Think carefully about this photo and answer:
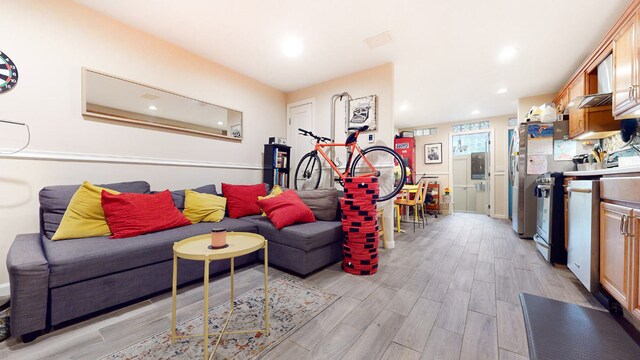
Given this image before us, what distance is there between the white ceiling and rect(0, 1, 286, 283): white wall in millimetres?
234

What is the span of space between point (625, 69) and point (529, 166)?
1635 mm

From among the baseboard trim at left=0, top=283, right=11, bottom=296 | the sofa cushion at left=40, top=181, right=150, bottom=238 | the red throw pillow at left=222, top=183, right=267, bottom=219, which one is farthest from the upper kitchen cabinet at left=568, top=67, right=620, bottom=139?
the baseboard trim at left=0, top=283, right=11, bottom=296

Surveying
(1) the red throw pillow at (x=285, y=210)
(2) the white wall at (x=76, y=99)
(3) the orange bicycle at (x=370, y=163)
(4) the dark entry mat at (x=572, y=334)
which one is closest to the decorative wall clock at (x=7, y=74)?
(2) the white wall at (x=76, y=99)

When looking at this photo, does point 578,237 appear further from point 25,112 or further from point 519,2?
point 25,112

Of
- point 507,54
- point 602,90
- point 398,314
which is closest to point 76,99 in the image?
point 398,314

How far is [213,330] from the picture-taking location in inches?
54.4

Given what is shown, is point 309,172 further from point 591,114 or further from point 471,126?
point 471,126

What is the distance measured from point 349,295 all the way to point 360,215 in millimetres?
722

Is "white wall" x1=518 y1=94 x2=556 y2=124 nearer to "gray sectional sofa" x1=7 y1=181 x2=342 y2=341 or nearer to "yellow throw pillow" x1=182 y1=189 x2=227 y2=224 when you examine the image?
"gray sectional sofa" x1=7 y1=181 x2=342 y2=341

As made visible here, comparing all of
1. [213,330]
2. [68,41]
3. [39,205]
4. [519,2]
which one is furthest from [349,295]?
[68,41]

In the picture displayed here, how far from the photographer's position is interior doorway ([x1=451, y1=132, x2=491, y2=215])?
6066 mm

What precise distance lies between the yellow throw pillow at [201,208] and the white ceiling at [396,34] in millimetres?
1777

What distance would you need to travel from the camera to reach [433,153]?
21.2 feet

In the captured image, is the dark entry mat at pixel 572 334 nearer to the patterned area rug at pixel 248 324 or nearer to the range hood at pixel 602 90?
the patterned area rug at pixel 248 324
